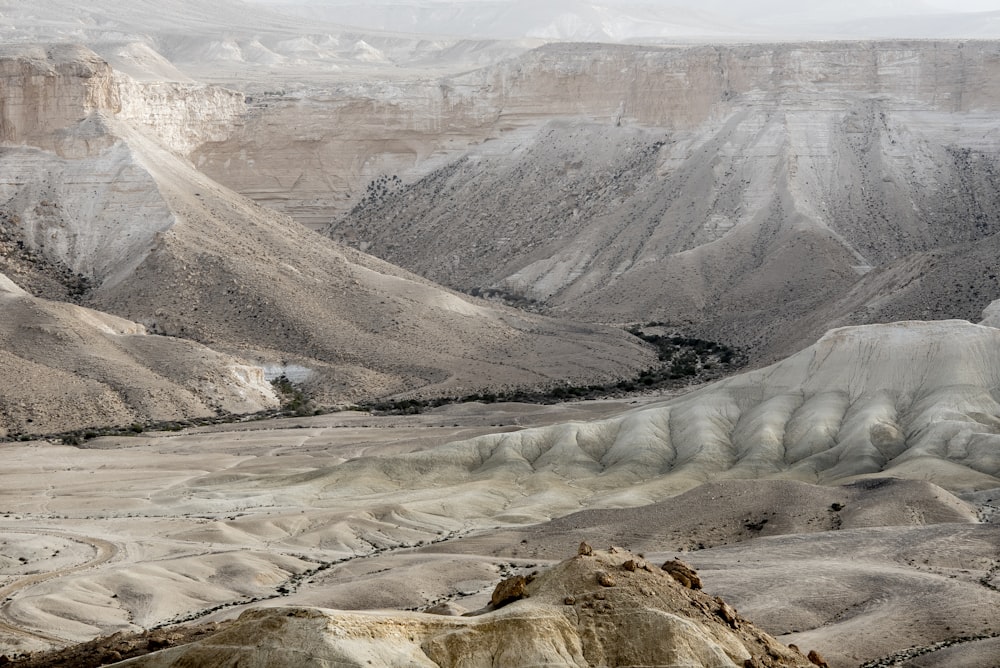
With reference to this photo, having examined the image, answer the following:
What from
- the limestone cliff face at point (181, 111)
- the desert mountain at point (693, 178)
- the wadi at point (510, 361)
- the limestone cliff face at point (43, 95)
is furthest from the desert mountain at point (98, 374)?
the desert mountain at point (693, 178)

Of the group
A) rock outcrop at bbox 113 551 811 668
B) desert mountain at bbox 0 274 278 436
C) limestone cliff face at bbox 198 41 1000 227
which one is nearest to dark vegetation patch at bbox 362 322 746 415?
desert mountain at bbox 0 274 278 436

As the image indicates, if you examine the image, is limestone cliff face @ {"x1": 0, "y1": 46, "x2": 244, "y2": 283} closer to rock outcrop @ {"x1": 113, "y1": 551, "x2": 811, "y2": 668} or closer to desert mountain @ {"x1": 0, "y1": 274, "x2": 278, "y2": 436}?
desert mountain @ {"x1": 0, "y1": 274, "x2": 278, "y2": 436}

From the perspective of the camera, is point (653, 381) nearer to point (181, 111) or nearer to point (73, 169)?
point (73, 169)

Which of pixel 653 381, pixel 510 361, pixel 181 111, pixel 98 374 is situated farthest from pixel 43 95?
pixel 653 381

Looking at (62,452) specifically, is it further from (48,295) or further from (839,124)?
(839,124)

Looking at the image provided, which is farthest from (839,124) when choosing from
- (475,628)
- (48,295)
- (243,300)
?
(475,628)

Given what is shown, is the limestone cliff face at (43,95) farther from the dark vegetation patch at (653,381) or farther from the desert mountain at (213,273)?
the dark vegetation patch at (653,381)
